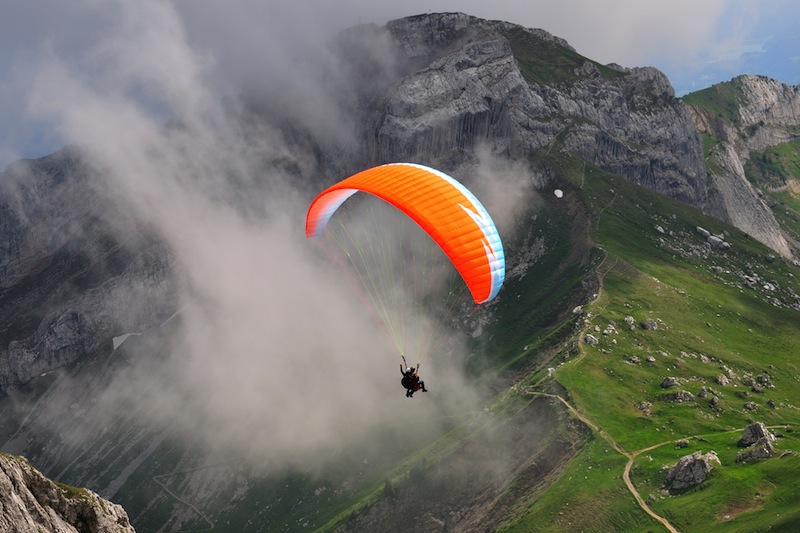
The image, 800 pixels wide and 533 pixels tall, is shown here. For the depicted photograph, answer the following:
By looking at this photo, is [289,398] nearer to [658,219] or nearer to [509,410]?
[509,410]

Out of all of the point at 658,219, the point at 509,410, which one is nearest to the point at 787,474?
the point at 509,410

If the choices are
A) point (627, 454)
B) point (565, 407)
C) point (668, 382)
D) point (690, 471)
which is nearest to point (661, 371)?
point (668, 382)

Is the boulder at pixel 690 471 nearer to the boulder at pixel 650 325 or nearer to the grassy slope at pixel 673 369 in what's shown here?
the grassy slope at pixel 673 369

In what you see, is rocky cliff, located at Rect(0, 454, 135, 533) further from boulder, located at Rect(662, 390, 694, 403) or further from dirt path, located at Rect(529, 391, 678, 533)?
boulder, located at Rect(662, 390, 694, 403)

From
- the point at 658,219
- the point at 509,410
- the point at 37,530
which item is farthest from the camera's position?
the point at 658,219

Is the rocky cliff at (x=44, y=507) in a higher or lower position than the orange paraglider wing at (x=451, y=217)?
lower

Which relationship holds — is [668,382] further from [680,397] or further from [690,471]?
[690,471]

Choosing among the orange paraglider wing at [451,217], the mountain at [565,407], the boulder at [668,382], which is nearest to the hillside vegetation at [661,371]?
the mountain at [565,407]
